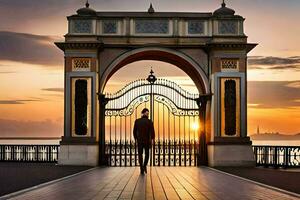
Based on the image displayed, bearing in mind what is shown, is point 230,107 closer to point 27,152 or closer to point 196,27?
point 196,27

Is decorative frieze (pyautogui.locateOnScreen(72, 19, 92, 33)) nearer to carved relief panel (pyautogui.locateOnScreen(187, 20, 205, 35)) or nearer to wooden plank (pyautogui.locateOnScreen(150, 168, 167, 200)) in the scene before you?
carved relief panel (pyautogui.locateOnScreen(187, 20, 205, 35))

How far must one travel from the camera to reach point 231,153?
24984mm

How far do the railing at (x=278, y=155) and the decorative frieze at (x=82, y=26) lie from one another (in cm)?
803

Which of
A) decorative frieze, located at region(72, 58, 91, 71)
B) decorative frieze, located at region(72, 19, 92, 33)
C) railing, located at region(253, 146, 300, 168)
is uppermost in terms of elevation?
decorative frieze, located at region(72, 19, 92, 33)

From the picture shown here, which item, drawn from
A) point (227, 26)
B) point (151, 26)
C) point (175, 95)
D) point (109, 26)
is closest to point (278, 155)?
point (175, 95)

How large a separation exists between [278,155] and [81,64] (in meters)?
8.26

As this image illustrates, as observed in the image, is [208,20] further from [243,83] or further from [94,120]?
[94,120]

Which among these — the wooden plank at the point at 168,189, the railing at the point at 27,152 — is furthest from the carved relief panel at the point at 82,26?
the wooden plank at the point at 168,189

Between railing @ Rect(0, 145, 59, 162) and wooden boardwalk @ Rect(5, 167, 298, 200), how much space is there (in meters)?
10.7

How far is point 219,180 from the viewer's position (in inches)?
688

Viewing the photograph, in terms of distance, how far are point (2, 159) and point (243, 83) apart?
1130 centimetres

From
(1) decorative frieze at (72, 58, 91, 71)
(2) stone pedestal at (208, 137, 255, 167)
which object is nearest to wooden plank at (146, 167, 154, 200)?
(2) stone pedestal at (208, 137, 255, 167)

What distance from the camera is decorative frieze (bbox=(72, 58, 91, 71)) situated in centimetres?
2544

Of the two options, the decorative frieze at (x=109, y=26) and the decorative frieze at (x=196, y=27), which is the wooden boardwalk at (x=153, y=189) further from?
the decorative frieze at (x=196, y=27)
